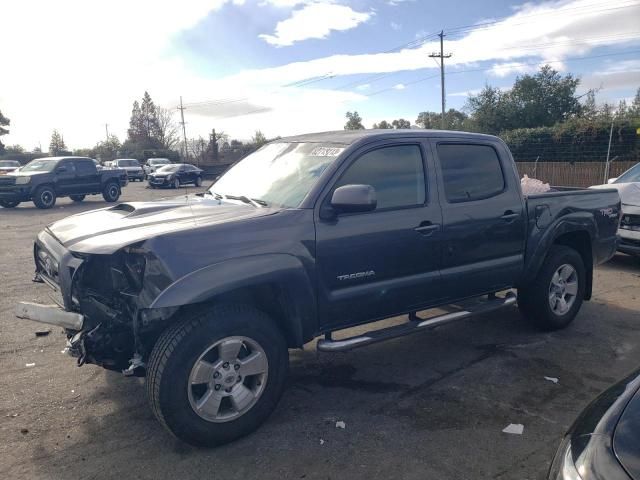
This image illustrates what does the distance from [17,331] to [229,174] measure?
2.81 meters

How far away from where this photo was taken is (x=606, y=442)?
213cm

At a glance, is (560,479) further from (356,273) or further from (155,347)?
(155,347)

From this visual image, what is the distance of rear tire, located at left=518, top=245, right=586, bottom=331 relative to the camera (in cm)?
525

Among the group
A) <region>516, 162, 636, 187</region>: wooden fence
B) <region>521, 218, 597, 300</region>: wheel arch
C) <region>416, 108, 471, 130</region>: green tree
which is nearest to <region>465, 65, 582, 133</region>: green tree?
<region>416, 108, 471, 130</region>: green tree

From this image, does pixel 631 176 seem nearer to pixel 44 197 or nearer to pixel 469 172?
pixel 469 172

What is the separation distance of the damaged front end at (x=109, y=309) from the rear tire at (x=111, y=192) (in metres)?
18.6

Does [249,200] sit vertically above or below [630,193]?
above

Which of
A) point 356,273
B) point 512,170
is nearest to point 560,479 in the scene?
point 356,273

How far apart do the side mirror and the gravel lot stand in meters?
1.47

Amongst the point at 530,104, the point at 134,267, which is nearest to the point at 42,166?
the point at 134,267

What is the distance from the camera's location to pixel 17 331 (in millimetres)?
5551

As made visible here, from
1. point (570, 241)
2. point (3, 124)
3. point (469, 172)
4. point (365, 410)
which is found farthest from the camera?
point (3, 124)

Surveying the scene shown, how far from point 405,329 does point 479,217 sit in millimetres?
1193

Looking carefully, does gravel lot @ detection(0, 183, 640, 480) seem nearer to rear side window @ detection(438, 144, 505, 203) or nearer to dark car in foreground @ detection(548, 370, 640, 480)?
dark car in foreground @ detection(548, 370, 640, 480)
